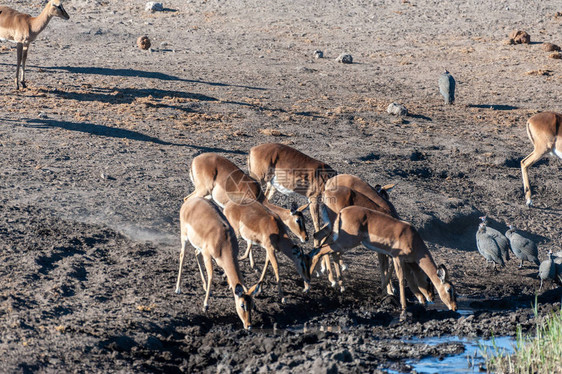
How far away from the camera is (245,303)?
8.73 m

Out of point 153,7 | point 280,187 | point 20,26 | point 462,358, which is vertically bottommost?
point 462,358

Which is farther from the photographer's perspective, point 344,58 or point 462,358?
point 344,58

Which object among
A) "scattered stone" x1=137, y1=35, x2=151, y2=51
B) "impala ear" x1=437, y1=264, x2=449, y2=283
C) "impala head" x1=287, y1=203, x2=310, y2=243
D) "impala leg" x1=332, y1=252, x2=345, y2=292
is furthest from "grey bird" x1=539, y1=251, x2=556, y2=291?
"scattered stone" x1=137, y1=35, x2=151, y2=51

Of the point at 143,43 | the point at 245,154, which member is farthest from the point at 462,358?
the point at 143,43

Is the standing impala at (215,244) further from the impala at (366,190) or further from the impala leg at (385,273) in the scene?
the impala leg at (385,273)

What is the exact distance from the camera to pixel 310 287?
1038 centimetres

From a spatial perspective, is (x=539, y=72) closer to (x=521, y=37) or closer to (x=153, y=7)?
(x=521, y=37)

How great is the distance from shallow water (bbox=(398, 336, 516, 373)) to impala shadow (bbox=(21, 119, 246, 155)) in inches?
253

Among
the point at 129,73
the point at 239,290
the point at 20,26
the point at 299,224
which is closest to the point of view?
the point at 239,290

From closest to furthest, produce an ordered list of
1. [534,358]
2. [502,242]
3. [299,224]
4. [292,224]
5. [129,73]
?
1. [534,358]
2. [299,224]
3. [292,224]
4. [502,242]
5. [129,73]

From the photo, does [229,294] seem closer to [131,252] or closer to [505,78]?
[131,252]

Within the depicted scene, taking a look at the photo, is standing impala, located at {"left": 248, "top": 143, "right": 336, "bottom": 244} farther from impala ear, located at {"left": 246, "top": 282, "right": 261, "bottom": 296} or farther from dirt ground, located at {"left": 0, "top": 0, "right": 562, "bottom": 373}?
impala ear, located at {"left": 246, "top": 282, "right": 261, "bottom": 296}

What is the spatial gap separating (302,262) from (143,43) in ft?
42.6

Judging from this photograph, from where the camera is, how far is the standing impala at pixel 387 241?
10086 millimetres
